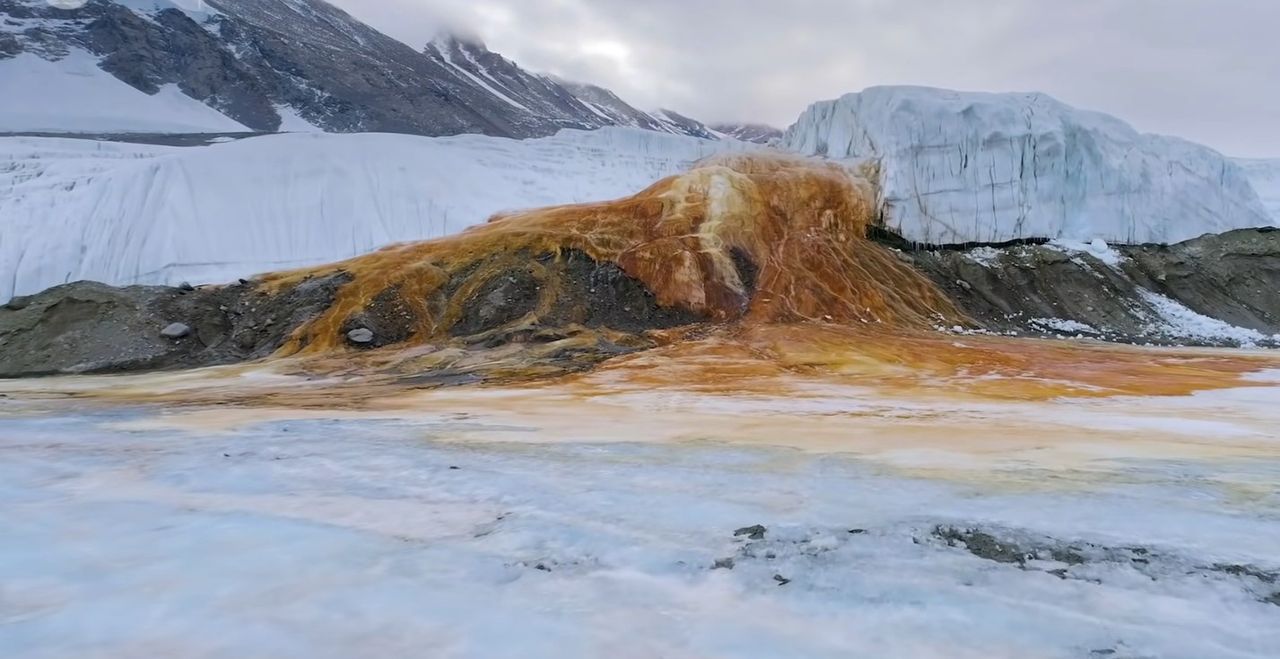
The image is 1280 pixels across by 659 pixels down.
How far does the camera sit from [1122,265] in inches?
1143

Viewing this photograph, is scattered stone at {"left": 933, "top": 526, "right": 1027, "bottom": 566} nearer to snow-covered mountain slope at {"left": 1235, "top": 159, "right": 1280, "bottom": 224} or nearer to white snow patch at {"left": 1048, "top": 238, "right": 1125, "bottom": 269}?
white snow patch at {"left": 1048, "top": 238, "right": 1125, "bottom": 269}

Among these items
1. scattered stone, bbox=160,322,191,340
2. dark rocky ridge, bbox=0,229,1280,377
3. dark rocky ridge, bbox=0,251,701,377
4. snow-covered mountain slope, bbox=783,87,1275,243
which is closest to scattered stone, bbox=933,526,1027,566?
dark rocky ridge, bbox=0,251,701,377

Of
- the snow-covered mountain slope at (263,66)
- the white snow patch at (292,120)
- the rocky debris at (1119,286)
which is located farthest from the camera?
the white snow patch at (292,120)

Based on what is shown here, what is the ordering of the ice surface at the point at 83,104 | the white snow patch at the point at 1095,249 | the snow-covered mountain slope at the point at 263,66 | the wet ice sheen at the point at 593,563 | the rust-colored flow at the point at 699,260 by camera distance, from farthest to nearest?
the snow-covered mountain slope at the point at 263,66 < the ice surface at the point at 83,104 < the white snow patch at the point at 1095,249 < the rust-colored flow at the point at 699,260 < the wet ice sheen at the point at 593,563

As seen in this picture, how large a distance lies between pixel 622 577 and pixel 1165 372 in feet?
54.3

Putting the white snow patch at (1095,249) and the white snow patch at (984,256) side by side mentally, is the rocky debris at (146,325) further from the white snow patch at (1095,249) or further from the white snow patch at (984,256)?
the white snow patch at (1095,249)

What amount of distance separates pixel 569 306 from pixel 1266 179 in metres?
42.0

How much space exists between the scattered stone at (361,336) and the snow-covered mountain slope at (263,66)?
7341 cm

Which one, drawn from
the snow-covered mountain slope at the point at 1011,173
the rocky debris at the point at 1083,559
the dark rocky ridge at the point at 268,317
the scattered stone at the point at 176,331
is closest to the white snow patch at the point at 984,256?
the snow-covered mountain slope at the point at 1011,173

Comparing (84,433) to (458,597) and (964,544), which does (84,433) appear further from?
(964,544)

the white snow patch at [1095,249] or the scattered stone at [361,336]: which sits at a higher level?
the white snow patch at [1095,249]

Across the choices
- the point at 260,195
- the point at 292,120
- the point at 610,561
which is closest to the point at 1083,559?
the point at 610,561

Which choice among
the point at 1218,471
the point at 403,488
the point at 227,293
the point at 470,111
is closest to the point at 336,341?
the point at 227,293

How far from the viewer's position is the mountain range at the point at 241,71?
292 feet
